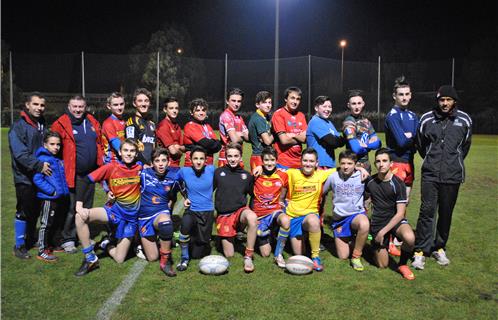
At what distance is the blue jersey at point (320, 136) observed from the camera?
5230mm

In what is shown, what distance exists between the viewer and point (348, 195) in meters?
4.89

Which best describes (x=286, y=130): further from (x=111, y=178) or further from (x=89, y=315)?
(x=89, y=315)

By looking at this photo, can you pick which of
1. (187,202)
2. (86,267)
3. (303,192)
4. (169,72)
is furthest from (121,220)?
(169,72)

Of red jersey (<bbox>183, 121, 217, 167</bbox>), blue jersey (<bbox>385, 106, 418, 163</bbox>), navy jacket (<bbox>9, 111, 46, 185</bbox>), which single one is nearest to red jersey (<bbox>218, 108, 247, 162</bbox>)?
red jersey (<bbox>183, 121, 217, 167</bbox>)

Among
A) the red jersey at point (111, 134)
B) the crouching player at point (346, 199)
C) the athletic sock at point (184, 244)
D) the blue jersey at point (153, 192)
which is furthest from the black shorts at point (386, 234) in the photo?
the red jersey at point (111, 134)

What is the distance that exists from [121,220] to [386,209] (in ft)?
9.42

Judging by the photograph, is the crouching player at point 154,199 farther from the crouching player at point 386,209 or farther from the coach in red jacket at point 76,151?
the crouching player at point 386,209

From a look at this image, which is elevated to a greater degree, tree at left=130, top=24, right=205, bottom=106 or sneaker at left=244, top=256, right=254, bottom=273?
tree at left=130, top=24, right=205, bottom=106

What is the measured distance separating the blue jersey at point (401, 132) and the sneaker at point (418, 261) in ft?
3.57

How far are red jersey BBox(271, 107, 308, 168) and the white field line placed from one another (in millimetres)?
2045

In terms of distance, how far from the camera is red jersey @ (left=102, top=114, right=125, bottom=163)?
5348 mm

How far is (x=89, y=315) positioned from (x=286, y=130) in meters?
2.99

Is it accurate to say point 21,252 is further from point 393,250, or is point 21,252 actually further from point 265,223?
point 393,250

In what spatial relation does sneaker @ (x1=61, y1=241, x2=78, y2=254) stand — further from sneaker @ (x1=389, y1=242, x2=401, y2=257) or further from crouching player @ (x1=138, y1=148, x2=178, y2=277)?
sneaker @ (x1=389, y1=242, x2=401, y2=257)
